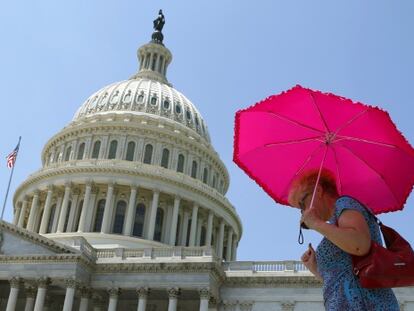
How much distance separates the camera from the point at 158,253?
51125 mm

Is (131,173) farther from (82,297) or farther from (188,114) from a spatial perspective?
(82,297)

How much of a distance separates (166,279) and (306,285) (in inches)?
456

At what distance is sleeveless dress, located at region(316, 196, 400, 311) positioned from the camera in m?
4.97

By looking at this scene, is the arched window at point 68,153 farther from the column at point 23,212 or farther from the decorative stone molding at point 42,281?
the decorative stone molding at point 42,281

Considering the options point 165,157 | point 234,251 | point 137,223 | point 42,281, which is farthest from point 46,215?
point 234,251

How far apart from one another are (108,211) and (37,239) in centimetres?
1547

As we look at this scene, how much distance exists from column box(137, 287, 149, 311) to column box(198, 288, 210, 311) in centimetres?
445

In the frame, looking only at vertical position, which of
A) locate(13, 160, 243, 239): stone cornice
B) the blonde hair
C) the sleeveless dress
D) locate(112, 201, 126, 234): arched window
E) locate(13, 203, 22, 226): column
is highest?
locate(13, 160, 243, 239): stone cornice

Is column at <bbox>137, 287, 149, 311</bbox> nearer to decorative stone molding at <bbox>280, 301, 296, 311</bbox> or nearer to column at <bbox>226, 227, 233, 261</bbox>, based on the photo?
decorative stone molding at <bbox>280, 301, 296, 311</bbox>

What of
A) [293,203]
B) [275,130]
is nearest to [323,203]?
[293,203]

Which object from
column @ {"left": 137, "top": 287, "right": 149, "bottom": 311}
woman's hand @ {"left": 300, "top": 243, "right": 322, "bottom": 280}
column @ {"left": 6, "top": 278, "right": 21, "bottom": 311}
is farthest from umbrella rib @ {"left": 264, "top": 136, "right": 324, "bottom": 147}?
column @ {"left": 6, "top": 278, "right": 21, "bottom": 311}

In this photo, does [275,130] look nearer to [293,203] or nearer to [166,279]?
[293,203]

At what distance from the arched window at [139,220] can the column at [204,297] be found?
811 inches

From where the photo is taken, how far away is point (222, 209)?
73.3 metres
